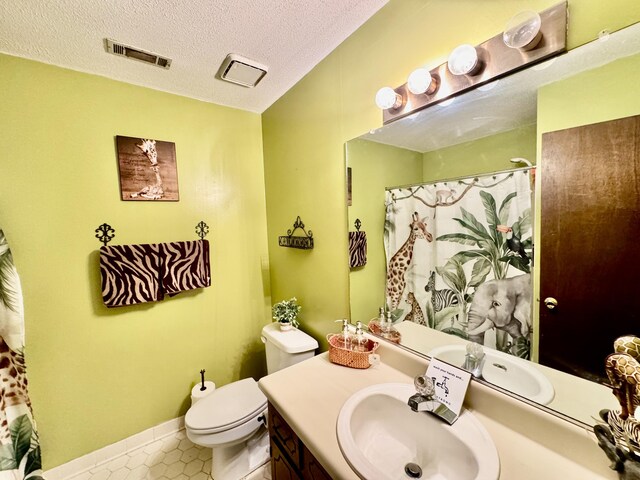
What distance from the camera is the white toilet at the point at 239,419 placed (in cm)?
130

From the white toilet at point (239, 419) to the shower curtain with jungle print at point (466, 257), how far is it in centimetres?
73

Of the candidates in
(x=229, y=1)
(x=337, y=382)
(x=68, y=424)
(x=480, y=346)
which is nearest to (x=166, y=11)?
(x=229, y=1)

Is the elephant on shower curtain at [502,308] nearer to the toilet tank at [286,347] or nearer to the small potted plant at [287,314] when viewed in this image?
the toilet tank at [286,347]

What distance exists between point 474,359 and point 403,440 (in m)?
0.37

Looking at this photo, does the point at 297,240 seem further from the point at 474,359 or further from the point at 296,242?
the point at 474,359

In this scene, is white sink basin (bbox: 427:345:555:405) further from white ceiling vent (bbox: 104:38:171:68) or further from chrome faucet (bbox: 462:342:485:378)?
white ceiling vent (bbox: 104:38:171:68)

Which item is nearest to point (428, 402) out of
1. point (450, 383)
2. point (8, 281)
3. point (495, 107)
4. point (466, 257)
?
point (450, 383)

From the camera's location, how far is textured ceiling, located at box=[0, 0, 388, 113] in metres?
1.04

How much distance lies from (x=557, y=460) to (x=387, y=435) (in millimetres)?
454

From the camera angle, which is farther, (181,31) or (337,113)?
(337,113)

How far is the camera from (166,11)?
1.06 meters

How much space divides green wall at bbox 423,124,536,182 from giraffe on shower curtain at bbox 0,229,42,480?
1947mm

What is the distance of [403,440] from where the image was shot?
0.83m

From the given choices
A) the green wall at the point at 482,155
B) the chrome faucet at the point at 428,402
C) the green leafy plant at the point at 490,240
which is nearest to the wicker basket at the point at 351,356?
the chrome faucet at the point at 428,402
